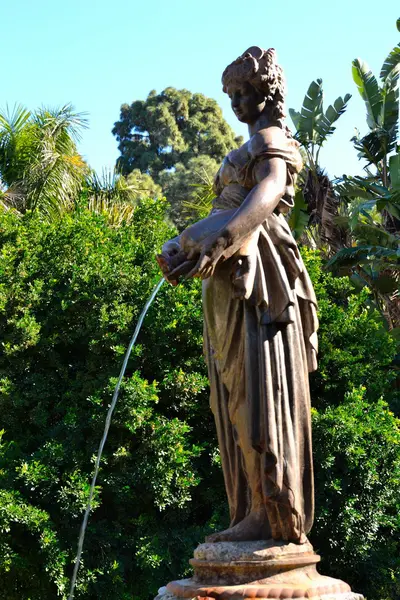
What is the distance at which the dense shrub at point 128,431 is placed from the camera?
1141cm

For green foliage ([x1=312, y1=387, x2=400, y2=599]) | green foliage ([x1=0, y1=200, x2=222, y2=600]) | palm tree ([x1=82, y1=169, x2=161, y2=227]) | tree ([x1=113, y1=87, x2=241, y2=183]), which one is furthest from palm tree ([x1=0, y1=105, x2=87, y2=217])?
tree ([x1=113, y1=87, x2=241, y2=183])

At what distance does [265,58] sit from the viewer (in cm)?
483

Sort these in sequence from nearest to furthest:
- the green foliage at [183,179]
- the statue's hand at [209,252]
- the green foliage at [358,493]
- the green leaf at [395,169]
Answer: the statue's hand at [209,252] < the green foliage at [358,493] < the green leaf at [395,169] < the green foliage at [183,179]

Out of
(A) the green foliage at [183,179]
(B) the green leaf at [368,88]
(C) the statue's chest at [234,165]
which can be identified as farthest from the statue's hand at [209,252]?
(A) the green foliage at [183,179]

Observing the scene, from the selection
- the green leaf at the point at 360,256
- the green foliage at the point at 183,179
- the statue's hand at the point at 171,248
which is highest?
the green foliage at the point at 183,179

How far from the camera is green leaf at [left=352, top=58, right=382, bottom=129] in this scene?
1878 centimetres

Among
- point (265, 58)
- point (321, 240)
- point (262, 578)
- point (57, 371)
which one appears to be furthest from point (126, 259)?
point (262, 578)

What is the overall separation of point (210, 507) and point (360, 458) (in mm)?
2150

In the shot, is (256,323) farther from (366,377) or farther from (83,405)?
(366,377)

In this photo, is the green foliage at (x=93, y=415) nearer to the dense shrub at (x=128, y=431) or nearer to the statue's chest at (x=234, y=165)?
the dense shrub at (x=128, y=431)

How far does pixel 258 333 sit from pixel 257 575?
1.14 m

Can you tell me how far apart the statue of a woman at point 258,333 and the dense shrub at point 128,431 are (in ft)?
23.1

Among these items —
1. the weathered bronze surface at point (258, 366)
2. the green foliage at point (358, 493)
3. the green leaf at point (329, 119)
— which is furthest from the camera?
the green leaf at point (329, 119)

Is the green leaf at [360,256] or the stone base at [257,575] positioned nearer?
the stone base at [257,575]
